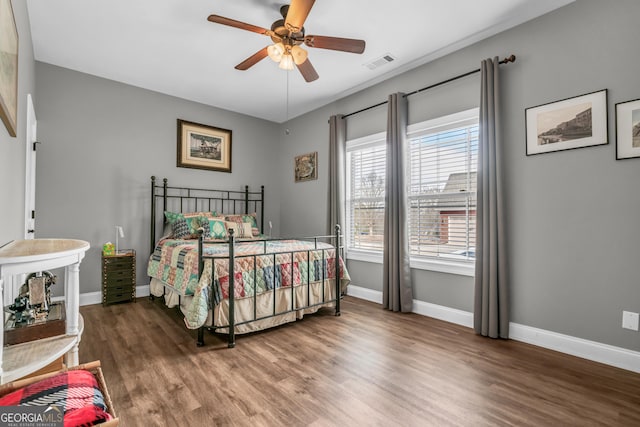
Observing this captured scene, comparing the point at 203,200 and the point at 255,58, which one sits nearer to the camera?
the point at 255,58

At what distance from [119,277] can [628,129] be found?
492cm

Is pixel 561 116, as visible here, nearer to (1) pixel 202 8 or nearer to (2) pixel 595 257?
(2) pixel 595 257

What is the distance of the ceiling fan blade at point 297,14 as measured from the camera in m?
2.00

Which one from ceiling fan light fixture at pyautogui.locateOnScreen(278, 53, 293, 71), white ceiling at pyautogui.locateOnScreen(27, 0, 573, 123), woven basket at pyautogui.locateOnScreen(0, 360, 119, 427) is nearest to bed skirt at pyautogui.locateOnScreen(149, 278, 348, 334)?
woven basket at pyautogui.locateOnScreen(0, 360, 119, 427)

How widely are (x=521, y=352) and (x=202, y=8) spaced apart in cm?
371

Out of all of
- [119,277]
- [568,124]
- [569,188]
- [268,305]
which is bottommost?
[268,305]

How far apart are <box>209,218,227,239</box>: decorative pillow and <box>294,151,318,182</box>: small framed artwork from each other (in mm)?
1516

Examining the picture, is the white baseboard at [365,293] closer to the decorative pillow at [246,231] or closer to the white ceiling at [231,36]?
the decorative pillow at [246,231]

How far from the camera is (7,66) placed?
1551 mm

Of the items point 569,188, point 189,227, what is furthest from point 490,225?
point 189,227

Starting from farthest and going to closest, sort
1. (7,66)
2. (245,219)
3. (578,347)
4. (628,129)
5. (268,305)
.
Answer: (245,219)
(268,305)
(578,347)
(628,129)
(7,66)

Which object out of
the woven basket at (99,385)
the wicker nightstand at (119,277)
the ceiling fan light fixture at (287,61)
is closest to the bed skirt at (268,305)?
the wicker nightstand at (119,277)

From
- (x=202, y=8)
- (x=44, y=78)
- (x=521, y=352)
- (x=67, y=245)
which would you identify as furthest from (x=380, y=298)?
(x=44, y=78)

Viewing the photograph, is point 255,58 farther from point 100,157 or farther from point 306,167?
point 100,157
